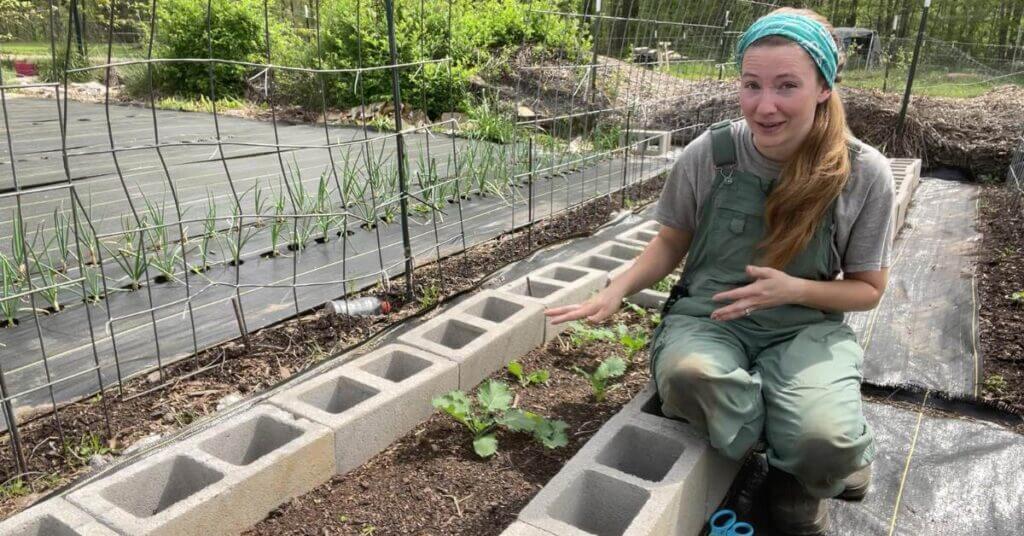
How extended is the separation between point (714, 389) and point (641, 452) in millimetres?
312

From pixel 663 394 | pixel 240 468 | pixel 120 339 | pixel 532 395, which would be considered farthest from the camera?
pixel 120 339

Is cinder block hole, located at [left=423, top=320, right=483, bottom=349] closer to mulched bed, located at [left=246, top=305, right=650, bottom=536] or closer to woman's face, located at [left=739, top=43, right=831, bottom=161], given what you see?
mulched bed, located at [left=246, top=305, right=650, bottom=536]

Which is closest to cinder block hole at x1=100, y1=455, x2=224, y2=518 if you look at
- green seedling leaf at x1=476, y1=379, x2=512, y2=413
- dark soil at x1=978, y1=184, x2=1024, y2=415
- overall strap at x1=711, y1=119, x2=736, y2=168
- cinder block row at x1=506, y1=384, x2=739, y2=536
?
green seedling leaf at x1=476, y1=379, x2=512, y2=413

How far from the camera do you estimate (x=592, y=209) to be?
427cm

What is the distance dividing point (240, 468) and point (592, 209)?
3.13m

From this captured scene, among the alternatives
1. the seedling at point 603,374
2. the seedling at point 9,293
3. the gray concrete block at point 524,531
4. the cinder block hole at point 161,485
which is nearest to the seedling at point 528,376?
the seedling at point 603,374

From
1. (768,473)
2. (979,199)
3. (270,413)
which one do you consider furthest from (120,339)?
(979,199)

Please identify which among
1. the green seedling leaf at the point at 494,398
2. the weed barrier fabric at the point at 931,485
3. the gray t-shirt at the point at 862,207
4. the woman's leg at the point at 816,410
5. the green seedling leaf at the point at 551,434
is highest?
the gray t-shirt at the point at 862,207

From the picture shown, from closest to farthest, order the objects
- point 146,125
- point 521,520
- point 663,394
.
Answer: point 521,520
point 663,394
point 146,125

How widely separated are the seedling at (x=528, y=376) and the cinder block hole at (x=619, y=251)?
107 cm

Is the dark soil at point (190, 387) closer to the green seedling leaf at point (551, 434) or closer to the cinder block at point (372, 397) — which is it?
the cinder block at point (372, 397)

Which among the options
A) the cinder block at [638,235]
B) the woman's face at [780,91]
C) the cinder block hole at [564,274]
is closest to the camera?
the woman's face at [780,91]

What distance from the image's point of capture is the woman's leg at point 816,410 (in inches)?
55.4

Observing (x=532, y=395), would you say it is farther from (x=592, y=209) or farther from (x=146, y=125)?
(x=146, y=125)
